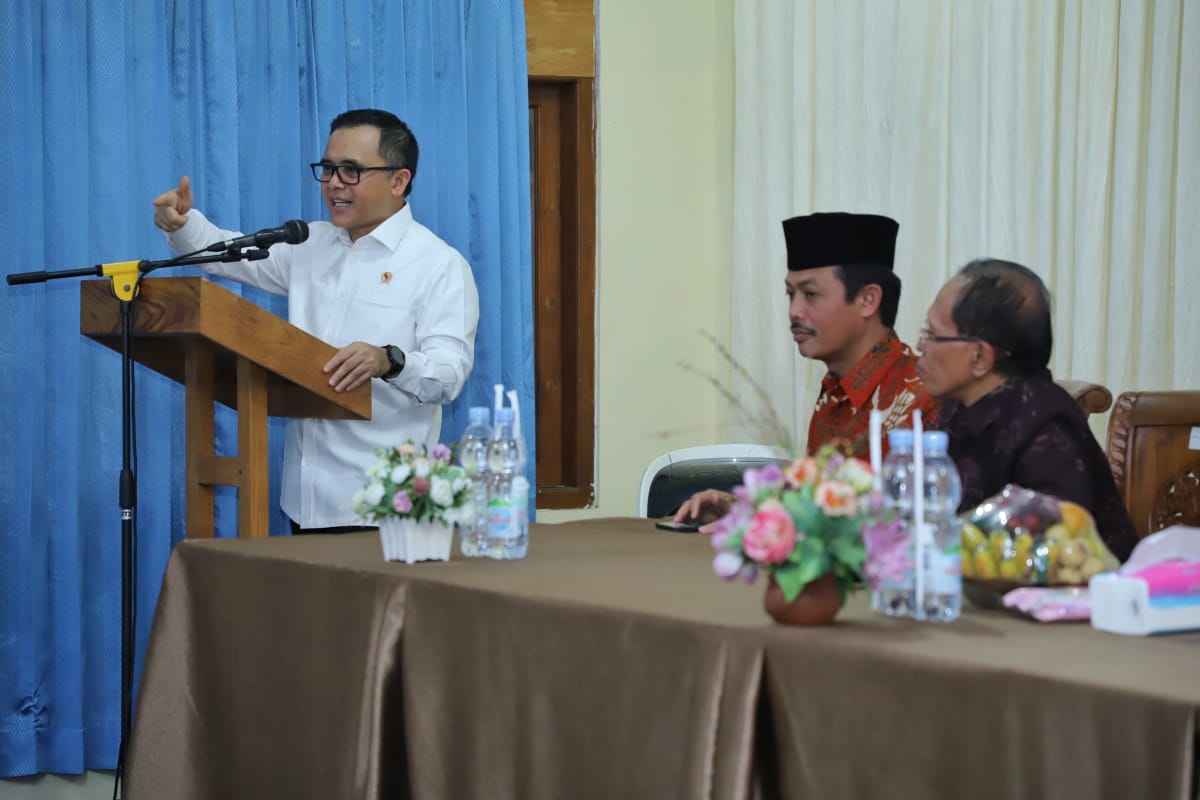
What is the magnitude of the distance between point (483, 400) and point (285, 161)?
0.84 metres

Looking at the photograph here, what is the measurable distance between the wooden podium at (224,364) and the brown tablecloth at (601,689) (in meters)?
0.32

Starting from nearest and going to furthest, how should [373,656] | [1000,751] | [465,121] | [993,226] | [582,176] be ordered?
[1000,751] < [373,656] < [993,226] < [465,121] < [582,176]

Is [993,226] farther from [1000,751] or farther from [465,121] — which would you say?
[1000,751]

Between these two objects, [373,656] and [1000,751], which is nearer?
[1000,751]

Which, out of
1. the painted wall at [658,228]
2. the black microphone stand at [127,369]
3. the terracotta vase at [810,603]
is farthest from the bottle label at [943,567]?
the painted wall at [658,228]

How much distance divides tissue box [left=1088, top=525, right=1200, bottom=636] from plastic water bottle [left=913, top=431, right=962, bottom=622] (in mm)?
146

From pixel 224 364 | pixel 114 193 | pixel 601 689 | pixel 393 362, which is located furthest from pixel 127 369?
pixel 601 689

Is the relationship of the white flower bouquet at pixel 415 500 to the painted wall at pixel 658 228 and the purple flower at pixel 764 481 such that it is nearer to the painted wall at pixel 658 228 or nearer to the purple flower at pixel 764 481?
the purple flower at pixel 764 481

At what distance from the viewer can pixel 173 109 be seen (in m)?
3.70

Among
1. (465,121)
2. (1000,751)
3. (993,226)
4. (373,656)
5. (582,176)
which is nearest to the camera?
(1000,751)

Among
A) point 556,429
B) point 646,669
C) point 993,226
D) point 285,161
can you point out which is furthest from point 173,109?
point 646,669

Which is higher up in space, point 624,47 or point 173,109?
point 624,47

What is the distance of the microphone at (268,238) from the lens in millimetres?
2648

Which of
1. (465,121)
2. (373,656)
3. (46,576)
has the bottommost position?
(46,576)
